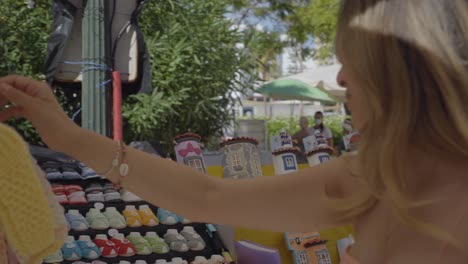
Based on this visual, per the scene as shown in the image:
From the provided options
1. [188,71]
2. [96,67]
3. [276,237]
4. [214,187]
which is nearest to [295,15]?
[188,71]

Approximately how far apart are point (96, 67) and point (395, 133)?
103 inches

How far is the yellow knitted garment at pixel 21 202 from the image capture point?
3.75ft

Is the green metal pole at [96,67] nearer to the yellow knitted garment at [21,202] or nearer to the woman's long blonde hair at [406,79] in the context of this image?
the yellow knitted garment at [21,202]

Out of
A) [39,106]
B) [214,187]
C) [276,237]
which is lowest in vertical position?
[276,237]

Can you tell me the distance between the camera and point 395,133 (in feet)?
3.68

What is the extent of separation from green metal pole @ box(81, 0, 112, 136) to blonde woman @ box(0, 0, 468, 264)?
2.21 m

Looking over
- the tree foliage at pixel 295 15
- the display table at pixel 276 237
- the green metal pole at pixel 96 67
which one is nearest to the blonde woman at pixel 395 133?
the display table at pixel 276 237

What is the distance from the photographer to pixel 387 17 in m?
1.11

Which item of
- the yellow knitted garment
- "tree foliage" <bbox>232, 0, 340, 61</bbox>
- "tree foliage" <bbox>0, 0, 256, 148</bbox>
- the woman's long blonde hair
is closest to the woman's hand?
the yellow knitted garment

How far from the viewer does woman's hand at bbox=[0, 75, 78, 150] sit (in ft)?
4.15

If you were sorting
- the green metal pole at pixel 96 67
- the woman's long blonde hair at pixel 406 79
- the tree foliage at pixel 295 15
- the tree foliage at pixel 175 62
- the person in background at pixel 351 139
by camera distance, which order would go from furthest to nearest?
the tree foliage at pixel 295 15
the tree foliage at pixel 175 62
the green metal pole at pixel 96 67
the person in background at pixel 351 139
the woman's long blonde hair at pixel 406 79

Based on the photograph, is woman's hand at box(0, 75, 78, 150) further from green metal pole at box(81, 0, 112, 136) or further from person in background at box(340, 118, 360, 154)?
green metal pole at box(81, 0, 112, 136)

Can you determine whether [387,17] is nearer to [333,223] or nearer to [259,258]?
[333,223]

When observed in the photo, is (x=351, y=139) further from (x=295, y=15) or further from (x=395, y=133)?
(x=295, y=15)
